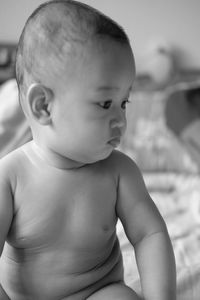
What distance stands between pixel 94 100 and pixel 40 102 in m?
0.07

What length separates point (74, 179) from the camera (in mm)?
665

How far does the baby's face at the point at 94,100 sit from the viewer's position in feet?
1.88

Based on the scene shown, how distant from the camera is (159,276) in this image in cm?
66

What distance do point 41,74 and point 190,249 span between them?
625 millimetres

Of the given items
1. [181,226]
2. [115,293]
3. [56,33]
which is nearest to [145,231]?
[115,293]

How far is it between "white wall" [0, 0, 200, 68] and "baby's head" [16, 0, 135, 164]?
5.30 feet

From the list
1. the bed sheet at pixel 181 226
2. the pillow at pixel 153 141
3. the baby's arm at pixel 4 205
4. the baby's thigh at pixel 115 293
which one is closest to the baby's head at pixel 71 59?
the baby's arm at pixel 4 205

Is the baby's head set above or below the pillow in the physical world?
above

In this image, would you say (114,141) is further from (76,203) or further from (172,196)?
(172,196)

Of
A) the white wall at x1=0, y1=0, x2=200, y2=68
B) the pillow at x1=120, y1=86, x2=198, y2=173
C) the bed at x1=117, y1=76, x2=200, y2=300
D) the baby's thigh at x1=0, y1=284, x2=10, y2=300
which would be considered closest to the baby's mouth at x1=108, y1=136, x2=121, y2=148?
the baby's thigh at x1=0, y1=284, x2=10, y2=300

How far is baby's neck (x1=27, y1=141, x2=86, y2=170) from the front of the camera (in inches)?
25.8

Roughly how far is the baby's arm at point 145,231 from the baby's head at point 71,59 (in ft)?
0.36

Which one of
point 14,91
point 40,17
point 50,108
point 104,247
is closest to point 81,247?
point 104,247

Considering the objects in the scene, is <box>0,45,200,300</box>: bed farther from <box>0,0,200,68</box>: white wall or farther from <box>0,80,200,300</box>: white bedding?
<box>0,0,200,68</box>: white wall
